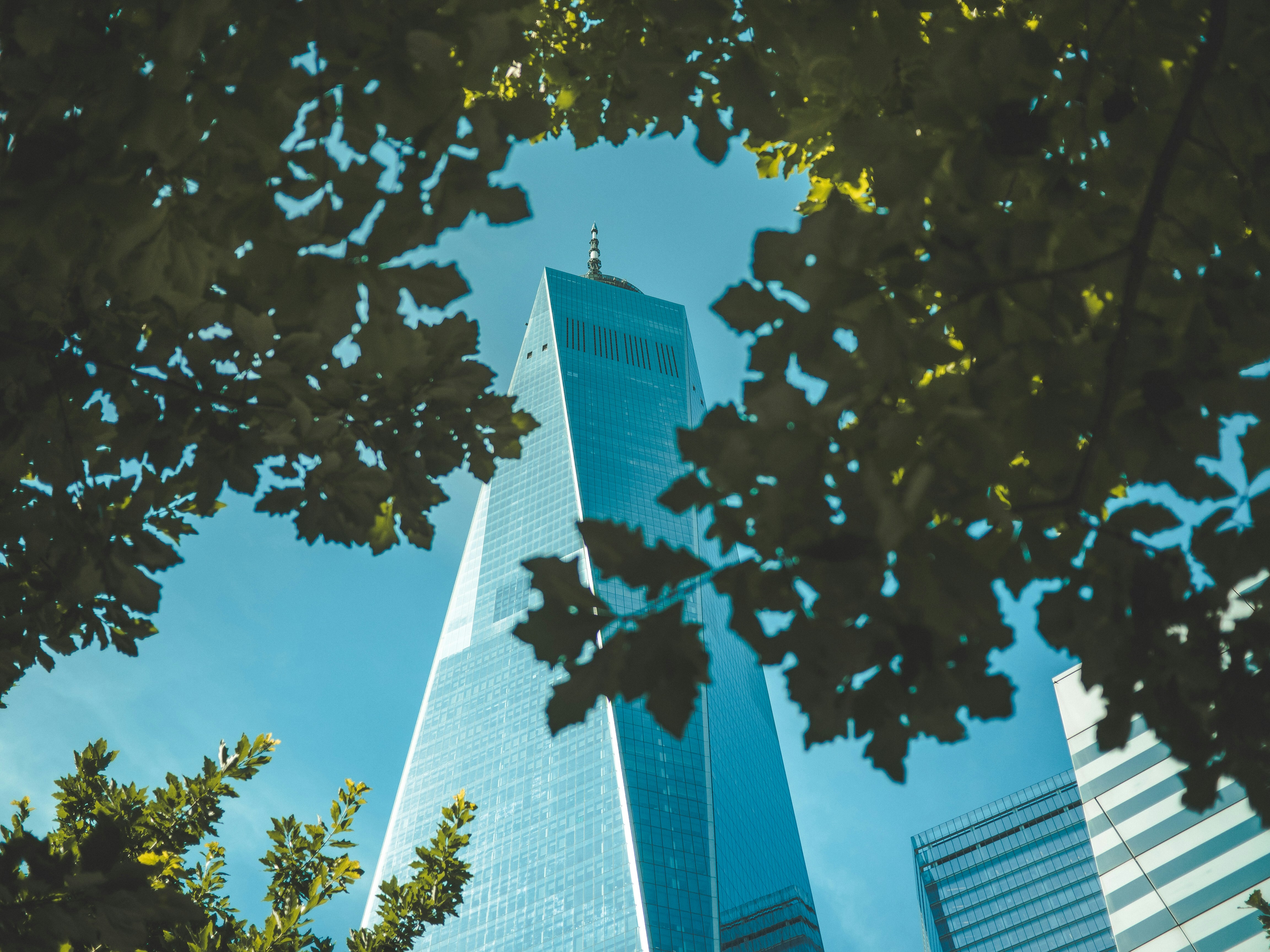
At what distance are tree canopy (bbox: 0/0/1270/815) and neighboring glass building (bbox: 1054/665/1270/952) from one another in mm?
29665

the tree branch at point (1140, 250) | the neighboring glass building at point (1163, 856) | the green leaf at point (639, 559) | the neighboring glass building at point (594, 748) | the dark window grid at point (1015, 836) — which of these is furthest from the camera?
the dark window grid at point (1015, 836)

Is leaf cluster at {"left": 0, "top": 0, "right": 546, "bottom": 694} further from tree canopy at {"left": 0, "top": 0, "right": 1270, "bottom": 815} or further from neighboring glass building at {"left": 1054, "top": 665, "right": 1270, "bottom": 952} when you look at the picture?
neighboring glass building at {"left": 1054, "top": 665, "right": 1270, "bottom": 952}

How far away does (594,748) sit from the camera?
73312 millimetres

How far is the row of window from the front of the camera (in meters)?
99.5

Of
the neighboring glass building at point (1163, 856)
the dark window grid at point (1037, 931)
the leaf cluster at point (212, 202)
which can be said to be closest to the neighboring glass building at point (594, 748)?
the dark window grid at point (1037, 931)

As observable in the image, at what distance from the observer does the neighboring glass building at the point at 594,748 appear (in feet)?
223

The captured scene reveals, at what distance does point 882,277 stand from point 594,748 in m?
75.2

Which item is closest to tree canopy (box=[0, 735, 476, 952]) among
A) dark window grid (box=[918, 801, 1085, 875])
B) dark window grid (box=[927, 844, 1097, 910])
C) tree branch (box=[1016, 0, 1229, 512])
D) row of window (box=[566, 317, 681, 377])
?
tree branch (box=[1016, 0, 1229, 512])

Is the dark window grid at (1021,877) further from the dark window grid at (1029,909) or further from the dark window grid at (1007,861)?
the dark window grid at (1029,909)

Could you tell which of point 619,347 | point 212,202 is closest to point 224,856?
point 212,202

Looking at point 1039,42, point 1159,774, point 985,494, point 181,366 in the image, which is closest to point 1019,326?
point 985,494

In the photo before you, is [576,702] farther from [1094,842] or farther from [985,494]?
[1094,842]

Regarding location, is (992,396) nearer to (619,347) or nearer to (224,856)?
(224,856)

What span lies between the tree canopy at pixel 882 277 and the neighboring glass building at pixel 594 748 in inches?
2165
